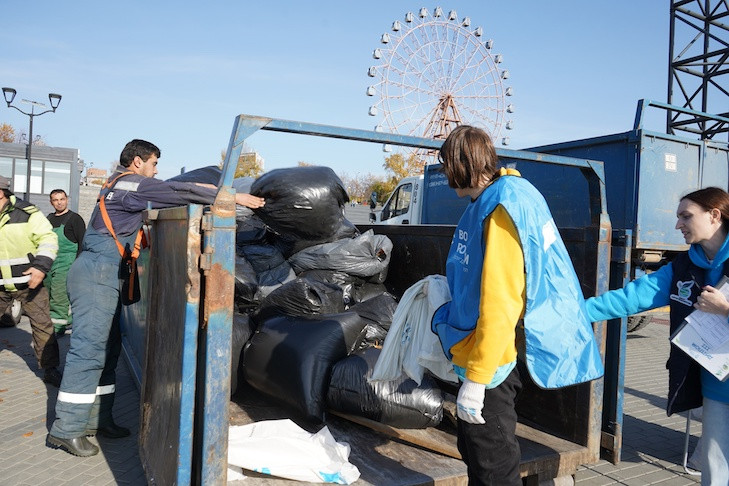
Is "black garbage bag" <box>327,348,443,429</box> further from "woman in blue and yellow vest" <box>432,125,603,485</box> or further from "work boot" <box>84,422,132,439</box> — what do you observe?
"work boot" <box>84,422,132,439</box>

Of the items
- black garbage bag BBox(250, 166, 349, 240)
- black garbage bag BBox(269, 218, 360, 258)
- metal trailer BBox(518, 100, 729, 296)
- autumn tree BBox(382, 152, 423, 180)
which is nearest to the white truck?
metal trailer BBox(518, 100, 729, 296)

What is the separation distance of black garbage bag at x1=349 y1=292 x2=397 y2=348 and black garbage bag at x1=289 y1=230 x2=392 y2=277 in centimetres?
48

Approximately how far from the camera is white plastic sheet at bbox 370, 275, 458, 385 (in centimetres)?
214

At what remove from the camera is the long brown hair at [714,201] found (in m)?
2.15

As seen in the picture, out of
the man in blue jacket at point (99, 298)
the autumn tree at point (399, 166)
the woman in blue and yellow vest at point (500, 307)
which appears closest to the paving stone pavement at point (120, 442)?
the man in blue jacket at point (99, 298)

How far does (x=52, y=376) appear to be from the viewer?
16.0ft

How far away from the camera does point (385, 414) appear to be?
2.66 metres

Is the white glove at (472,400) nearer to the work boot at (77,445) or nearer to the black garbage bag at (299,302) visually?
the black garbage bag at (299,302)

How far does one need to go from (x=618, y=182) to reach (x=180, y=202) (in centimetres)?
431

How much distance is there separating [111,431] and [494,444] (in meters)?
2.72

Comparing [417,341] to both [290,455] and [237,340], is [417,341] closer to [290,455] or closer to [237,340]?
[290,455]

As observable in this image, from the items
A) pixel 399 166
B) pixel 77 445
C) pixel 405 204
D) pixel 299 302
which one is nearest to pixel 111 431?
pixel 77 445

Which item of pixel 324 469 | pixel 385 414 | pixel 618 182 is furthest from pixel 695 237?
pixel 618 182

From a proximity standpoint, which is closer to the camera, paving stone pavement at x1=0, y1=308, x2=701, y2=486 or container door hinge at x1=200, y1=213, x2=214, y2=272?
container door hinge at x1=200, y1=213, x2=214, y2=272
